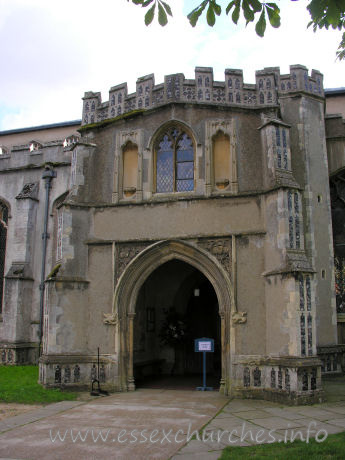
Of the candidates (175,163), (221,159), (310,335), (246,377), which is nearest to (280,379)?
(246,377)

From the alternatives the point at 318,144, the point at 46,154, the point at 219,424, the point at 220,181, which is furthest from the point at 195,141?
the point at 46,154

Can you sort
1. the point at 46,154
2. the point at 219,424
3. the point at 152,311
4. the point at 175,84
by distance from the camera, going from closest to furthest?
the point at 219,424 → the point at 175,84 → the point at 152,311 → the point at 46,154

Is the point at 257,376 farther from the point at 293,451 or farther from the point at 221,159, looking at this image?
the point at 221,159

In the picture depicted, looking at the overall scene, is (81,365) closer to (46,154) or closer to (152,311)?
(152,311)

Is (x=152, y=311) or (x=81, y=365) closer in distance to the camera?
(x=81, y=365)

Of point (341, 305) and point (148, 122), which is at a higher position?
point (148, 122)

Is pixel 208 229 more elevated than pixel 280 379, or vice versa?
pixel 208 229

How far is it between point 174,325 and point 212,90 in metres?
7.17

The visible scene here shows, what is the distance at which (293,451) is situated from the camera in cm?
604

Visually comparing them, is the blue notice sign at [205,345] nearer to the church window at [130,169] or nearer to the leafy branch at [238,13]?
the church window at [130,169]

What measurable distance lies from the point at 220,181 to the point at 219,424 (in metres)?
6.38

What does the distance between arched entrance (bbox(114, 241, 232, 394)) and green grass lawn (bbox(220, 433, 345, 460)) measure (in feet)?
16.3

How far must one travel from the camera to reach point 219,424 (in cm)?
803

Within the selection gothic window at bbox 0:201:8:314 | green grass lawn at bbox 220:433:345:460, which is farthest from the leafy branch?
gothic window at bbox 0:201:8:314
